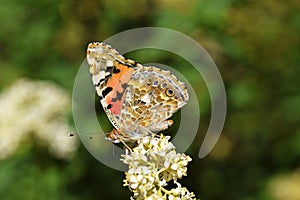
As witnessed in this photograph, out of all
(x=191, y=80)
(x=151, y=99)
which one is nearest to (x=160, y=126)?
(x=151, y=99)

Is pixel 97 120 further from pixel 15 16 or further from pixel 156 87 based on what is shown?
pixel 156 87

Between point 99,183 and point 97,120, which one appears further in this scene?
point 99,183

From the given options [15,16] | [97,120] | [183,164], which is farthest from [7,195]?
[183,164]

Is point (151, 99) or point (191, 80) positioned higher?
point (191, 80)

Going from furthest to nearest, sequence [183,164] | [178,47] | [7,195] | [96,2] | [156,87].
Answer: [96,2] → [178,47] → [7,195] → [156,87] → [183,164]

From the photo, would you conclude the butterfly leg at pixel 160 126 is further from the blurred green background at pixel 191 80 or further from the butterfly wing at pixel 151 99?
the blurred green background at pixel 191 80

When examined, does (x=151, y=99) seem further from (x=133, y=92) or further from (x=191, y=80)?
(x=191, y=80)

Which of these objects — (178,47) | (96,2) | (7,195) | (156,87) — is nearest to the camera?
(156,87)
